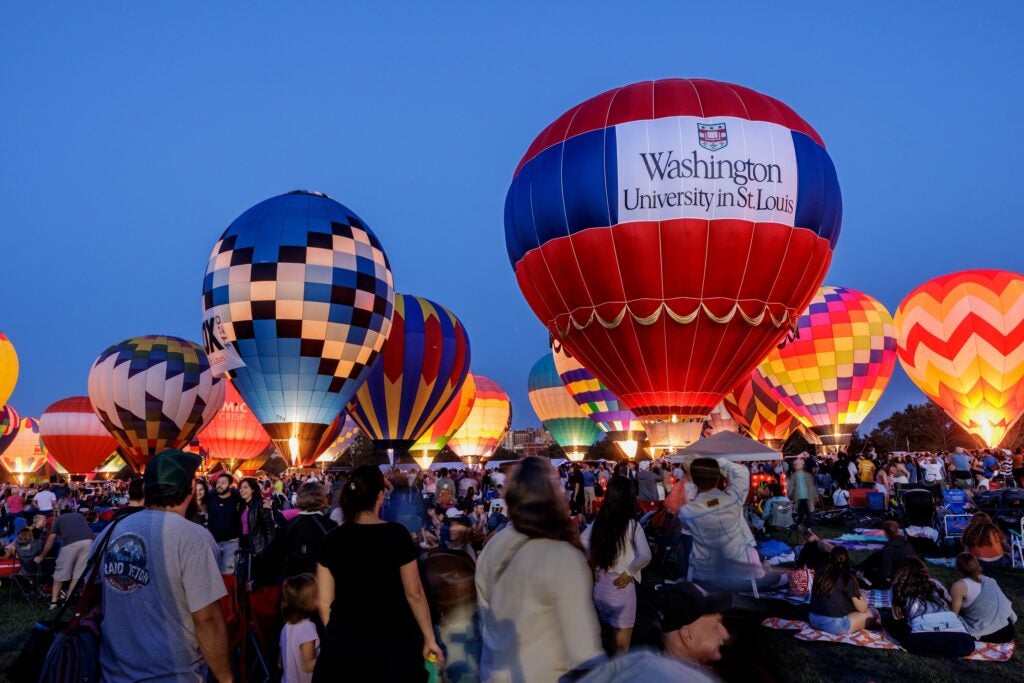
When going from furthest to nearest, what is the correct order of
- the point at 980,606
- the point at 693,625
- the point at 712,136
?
the point at 712,136 → the point at 980,606 → the point at 693,625

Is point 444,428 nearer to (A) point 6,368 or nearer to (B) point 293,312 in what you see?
(B) point 293,312

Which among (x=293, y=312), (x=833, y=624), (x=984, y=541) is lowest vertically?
(x=833, y=624)

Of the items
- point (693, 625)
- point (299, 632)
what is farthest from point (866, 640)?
point (299, 632)

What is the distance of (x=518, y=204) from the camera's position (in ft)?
52.7

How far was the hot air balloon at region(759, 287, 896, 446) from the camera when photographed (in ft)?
88.9

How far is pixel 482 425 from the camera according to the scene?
45.9 meters

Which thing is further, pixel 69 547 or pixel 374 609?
pixel 69 547

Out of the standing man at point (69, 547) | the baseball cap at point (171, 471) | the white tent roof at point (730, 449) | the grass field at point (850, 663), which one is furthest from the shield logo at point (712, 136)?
the baseball cap at point (171, 471)

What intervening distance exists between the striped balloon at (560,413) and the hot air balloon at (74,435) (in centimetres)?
2431

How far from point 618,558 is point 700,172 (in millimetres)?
10575

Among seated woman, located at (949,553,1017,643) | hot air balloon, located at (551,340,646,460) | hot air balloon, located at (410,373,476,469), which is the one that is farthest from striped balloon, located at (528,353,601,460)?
seated woman, located at (949,553,1017,643)

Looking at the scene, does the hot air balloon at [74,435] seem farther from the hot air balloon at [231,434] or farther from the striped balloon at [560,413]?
the striped balloon at [560,413]

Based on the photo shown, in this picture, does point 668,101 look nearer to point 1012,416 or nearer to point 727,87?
point 727,87

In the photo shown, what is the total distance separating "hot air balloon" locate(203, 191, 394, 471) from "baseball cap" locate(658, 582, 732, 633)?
55.2 feet
